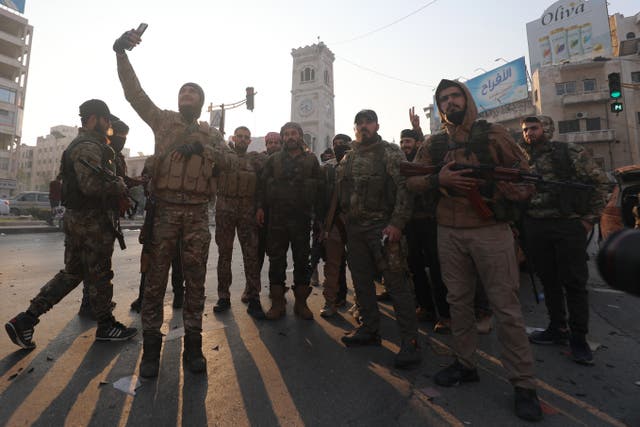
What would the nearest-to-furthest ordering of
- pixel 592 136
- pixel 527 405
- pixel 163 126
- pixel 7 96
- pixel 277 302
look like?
pixel 527 405 < pixel 163 126 < pixel 277 302 < pixel 592 136 < pixel 7 96

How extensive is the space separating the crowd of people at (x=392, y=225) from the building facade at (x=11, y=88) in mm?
47429

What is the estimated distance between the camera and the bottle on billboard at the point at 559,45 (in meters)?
30.6

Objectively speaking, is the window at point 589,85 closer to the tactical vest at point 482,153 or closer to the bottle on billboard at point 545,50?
the bottle on billboard at point 545,50

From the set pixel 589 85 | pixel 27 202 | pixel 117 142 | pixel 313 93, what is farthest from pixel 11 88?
pixel 589 85

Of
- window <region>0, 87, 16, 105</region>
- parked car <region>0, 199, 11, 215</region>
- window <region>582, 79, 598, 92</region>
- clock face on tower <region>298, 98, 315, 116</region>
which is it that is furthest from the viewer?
clock face on tower <region>298, 98, 315, 116</region>

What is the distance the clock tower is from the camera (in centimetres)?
5988

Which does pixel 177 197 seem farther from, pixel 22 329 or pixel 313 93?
pixel 313 93

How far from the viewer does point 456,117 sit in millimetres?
2352

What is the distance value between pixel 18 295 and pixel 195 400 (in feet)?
12.2

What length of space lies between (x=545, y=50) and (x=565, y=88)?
420cm

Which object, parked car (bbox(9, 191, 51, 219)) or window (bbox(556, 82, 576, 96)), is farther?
window (bbox(556, 82, 576, 96))

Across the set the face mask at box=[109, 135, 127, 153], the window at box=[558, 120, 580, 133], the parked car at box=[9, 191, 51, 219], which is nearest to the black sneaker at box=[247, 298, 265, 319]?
the face mask at box=[109, 135, 127, 153]

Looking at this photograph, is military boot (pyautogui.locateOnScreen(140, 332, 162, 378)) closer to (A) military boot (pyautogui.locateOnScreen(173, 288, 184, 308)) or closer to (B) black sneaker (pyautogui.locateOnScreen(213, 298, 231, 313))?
(B) black sneaker (pyautogui.locateOnScreen(213, 298, 231, 313))

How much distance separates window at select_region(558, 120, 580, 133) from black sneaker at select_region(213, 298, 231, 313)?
36.6m
